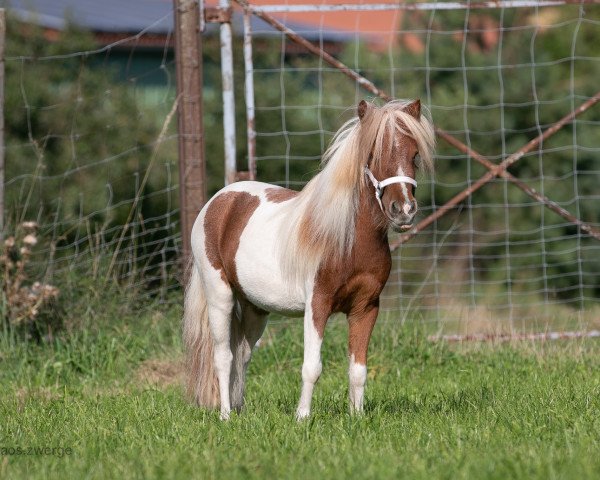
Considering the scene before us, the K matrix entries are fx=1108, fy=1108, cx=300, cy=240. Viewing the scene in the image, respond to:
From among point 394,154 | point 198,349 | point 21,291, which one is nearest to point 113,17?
point 21,291

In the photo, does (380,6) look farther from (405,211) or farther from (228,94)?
(405,211)

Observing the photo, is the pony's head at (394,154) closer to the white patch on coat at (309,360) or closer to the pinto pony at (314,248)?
the pinto pony at (314,248)

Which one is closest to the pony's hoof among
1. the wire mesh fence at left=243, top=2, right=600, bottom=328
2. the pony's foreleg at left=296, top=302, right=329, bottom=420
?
the pony's foreleg at left=296, top=302, right=329, bottom=420

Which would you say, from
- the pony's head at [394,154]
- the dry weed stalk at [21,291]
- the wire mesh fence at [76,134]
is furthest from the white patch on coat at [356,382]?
the wire mesh fence at [76,134]

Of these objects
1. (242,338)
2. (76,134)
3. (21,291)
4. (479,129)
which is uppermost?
(76,134)

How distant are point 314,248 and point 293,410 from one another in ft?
3.25

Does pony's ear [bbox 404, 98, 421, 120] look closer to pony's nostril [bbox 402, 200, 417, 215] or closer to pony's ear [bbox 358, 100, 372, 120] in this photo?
pony's ear [bbox 358, 100, 372, 120]

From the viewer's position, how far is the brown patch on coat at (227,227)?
5.73 metres

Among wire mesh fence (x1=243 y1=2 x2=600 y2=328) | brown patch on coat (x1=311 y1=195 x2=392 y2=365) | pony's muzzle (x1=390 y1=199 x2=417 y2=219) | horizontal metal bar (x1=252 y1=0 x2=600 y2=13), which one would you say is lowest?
wire mesh fence (x1=243 y1=2 x2=600 y2=328)

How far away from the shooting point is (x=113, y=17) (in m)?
→ 22.6

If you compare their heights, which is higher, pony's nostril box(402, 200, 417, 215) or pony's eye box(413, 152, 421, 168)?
pony's eye box(413, 152, 421, 168)

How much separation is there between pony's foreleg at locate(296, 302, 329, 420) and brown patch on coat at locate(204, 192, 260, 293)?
2.18ft

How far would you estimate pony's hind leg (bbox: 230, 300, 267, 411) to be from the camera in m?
5.96

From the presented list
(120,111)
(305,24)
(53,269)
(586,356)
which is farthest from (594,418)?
(305,24)
